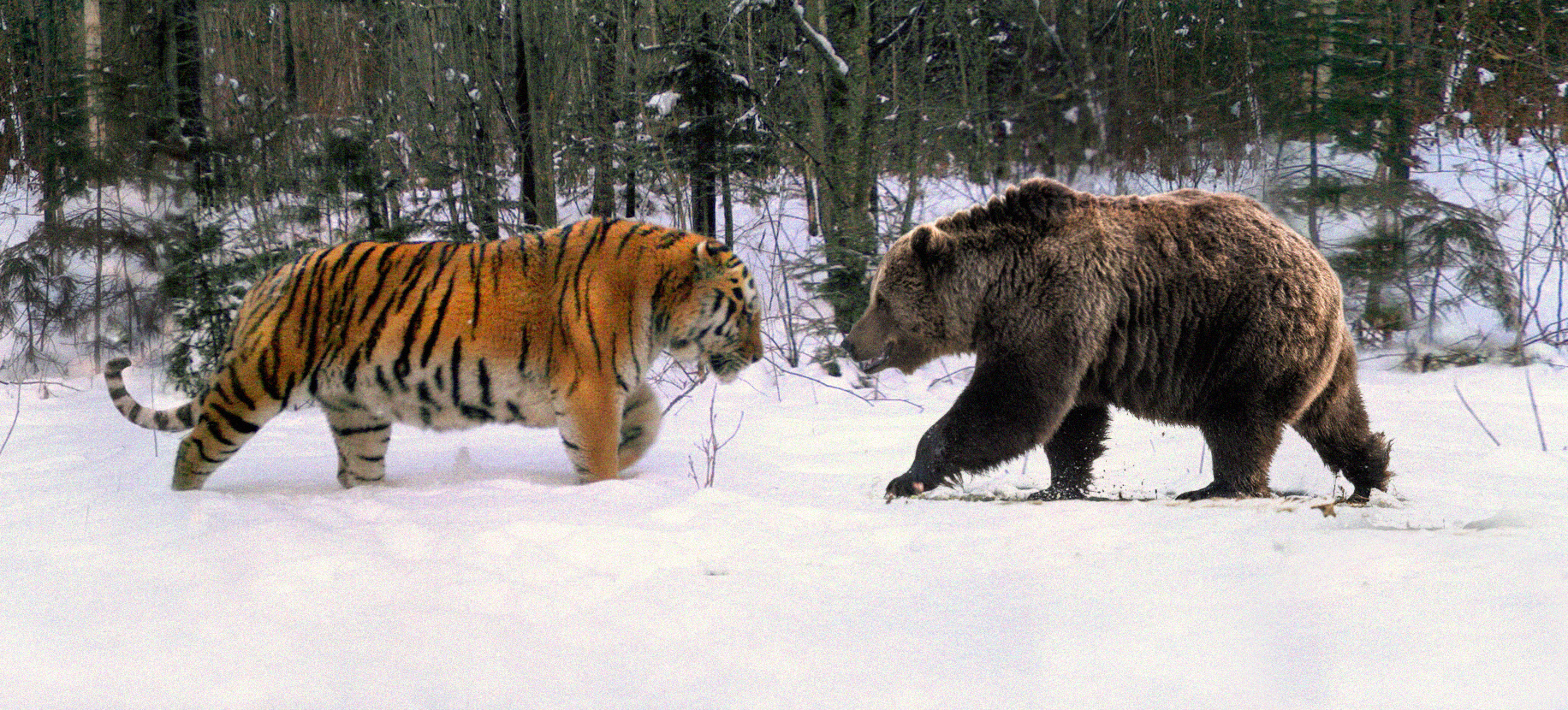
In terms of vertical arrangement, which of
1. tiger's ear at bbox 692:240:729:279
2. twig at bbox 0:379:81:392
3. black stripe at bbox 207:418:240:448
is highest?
tiger's ear at bbox 692:240:729:279

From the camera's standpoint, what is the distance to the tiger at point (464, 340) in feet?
15.7

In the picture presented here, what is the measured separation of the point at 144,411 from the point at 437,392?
1.34 metres

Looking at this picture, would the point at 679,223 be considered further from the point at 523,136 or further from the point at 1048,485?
the point at 1048,485

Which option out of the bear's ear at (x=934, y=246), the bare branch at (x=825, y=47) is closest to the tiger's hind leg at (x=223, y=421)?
the bear's ear at (x=934, y=246)

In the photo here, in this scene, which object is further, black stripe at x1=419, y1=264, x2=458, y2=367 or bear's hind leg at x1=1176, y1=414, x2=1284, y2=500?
black stripe at x1=419, y1=264, x2=458, y2=367

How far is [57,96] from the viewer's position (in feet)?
36.4

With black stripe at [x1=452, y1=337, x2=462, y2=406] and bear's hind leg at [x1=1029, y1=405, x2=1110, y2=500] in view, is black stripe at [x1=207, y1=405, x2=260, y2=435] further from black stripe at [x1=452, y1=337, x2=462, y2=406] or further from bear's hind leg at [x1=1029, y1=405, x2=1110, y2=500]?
bear's hind leg at [x1=1029, y1=405, x2=1110, y2=500]

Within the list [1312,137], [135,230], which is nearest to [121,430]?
[135,230]

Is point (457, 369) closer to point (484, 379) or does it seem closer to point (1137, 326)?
point (484, 379)

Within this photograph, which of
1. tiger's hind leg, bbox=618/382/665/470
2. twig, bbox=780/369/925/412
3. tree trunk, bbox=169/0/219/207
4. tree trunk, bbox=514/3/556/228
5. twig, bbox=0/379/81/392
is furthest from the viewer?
tree trunk, bbox=514/3/556/228

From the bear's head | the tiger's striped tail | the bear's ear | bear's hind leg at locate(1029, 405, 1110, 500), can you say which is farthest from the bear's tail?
the tiger's striped tail

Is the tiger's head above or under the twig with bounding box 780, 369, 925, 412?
above

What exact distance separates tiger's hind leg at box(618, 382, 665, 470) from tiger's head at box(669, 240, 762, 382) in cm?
30

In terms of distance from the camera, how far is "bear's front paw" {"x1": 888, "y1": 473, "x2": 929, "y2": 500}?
4312 millimetres
